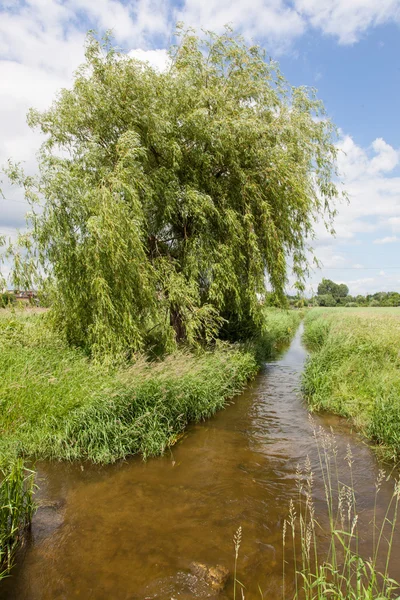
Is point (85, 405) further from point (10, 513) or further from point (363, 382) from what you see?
point (363, 382)

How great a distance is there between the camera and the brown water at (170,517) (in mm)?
3891

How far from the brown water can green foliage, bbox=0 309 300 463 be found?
1.22 ft

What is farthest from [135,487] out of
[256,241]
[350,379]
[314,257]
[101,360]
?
[314,257]

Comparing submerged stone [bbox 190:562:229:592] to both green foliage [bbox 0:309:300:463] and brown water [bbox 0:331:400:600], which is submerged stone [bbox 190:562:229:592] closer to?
brown water [bbox 0:331:400:600]

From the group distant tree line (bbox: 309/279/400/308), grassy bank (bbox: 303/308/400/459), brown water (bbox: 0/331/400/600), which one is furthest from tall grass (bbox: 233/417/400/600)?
distant tree line (bbox: 309/279/400/308)

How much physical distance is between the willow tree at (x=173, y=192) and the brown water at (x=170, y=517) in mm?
3698

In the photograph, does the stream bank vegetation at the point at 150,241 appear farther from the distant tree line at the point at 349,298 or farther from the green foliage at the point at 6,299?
the distant tree line at the point at 349,298

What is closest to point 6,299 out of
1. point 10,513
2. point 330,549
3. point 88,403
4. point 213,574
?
point 88,403

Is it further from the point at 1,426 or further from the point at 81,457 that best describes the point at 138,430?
the point at 1,426

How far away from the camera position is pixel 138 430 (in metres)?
6.93

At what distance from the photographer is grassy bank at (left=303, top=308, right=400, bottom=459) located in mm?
7434

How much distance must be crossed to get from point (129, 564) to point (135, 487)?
165cm

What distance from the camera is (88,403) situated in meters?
6.94

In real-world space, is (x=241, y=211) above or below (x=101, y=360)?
above
